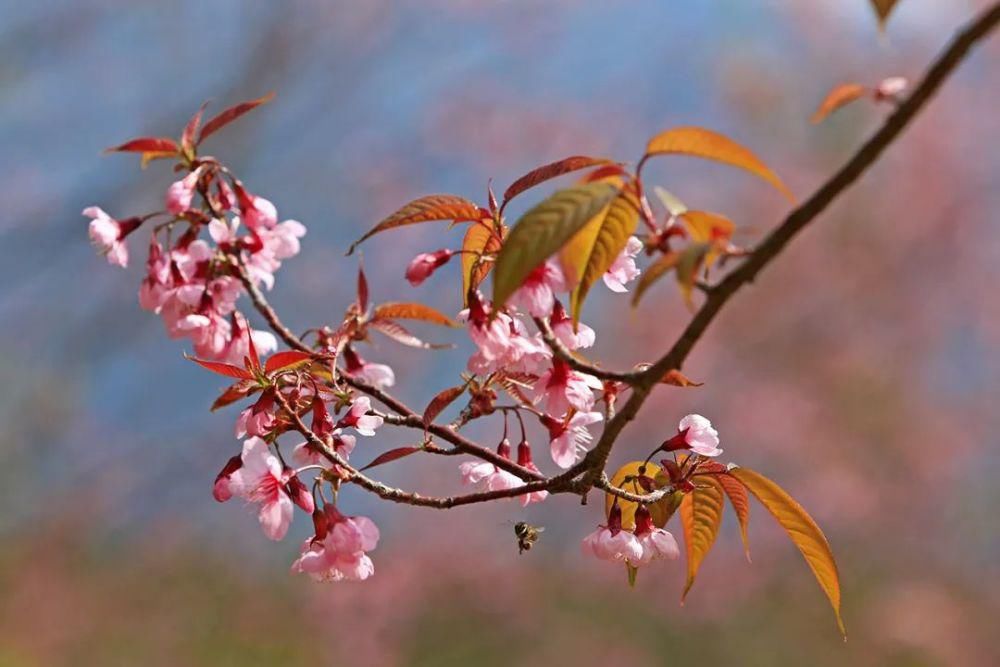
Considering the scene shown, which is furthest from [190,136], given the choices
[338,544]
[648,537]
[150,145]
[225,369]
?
[648,537]

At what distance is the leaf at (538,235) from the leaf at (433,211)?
0.11 m

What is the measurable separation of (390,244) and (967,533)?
7.46ft

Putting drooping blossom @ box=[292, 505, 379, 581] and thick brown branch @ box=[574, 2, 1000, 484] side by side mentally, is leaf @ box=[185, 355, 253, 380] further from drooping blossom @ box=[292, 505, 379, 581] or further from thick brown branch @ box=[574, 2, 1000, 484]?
thick brown branch @ box=[574, 2, 1000, 484]

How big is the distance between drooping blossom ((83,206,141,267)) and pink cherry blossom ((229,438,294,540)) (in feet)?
0.77

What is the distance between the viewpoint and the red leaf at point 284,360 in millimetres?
520

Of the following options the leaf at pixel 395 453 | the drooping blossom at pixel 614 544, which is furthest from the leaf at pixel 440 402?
the drooping blossom at pixel 614 544

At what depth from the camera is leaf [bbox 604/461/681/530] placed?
1.83ft

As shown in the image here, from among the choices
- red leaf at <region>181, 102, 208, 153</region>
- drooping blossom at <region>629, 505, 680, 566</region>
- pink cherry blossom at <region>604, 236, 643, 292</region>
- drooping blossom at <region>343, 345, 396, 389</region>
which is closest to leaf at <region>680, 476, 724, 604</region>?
drooping blossom at <region>629, 505, 680, 566</region>

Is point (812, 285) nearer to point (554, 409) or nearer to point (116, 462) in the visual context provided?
point (116, 462)

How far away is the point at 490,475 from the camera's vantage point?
2.01ft

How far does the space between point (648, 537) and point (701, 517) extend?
3 cm

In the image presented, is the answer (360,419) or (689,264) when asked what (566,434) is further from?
(689,264)

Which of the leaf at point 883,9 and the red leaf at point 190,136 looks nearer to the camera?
the leaf at point 883,9

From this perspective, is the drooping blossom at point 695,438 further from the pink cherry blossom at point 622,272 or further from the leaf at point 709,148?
the leaf at point 709,148
